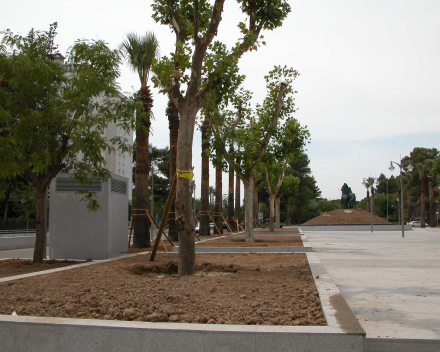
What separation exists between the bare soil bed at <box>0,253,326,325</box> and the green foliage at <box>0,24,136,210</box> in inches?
128

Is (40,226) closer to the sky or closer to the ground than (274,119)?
closer to the ground

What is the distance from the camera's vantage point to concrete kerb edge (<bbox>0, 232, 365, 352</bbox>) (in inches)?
155

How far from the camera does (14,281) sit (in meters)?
7.83

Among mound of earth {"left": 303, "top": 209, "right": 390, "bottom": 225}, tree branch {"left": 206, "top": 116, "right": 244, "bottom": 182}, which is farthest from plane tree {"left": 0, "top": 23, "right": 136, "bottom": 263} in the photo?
mound of earth {"left": 303, "top": 209, "right": 390, "bottom": 225}

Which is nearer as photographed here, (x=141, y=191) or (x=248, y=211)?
(x=141, y=191)

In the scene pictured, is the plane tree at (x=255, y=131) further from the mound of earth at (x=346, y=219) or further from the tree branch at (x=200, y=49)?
the mound of earth at (x=346, y=219)

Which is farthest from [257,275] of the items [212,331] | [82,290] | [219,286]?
[212,331]

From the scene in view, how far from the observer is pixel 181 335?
407 centimetres

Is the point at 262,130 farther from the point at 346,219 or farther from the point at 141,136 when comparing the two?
the point at 346,219

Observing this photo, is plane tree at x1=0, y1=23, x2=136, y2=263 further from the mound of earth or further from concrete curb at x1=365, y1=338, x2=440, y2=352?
the mound of earth

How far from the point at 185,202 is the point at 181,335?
15.2 feet

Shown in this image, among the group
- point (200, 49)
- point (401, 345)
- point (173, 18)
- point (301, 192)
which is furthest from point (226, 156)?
point (301, 192)

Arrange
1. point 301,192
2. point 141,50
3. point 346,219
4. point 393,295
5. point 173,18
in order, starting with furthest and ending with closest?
point 301,192 → point 346,219 → point 141,50 → point 173,18 → point 393,295

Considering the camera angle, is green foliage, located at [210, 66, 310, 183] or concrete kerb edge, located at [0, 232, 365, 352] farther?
green foliage, located at [210, 66, 310, 183]
